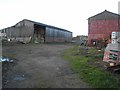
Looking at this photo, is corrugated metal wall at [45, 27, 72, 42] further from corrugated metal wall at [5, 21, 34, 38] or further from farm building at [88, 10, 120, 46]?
farm building at [88, 10, 120, 46]

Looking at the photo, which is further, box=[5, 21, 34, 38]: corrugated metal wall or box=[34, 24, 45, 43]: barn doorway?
box=[34, 24, 45, 43]: barn doorway

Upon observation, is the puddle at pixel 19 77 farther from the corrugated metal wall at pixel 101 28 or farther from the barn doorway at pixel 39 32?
the barn doorway at pixel 39 32

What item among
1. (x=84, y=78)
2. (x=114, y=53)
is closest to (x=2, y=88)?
(x=84, y=78)

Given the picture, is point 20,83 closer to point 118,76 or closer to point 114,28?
point 118,76

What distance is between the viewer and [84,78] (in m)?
8.21

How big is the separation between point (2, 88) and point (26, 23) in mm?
29322

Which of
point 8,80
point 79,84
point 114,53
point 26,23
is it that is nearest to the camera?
point 79,84

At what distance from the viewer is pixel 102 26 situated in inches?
1142

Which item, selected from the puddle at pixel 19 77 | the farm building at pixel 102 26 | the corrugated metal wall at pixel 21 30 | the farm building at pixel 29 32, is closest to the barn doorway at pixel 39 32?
the farm building at pixel 29 32

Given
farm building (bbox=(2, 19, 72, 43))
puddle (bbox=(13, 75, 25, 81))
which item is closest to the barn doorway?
farm building (bbox=(2, 19, 72, 43))

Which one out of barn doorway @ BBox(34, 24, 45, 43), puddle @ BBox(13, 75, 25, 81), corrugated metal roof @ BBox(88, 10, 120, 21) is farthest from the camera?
barn doorway @ BBox(34, 24, 45, 43)

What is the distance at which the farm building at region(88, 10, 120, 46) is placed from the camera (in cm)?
2827

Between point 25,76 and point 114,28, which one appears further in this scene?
point 114,28

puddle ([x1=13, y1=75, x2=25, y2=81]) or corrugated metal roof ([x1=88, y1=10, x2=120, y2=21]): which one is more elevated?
corrugated metal roof ([x1=88, y1=10, x2=120, y2=21])
